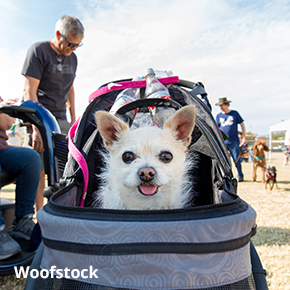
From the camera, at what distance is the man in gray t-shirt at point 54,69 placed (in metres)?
2.73

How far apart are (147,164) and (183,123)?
1.42 feet

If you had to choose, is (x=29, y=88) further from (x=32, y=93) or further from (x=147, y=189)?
(x=147, y=189)

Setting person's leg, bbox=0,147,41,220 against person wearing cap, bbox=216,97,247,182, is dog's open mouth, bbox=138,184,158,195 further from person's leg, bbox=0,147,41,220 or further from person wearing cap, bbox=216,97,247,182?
person wearing cap, bbox=216,97,247,182

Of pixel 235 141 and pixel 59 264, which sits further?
pixel 235 141

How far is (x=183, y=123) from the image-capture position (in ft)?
5.07

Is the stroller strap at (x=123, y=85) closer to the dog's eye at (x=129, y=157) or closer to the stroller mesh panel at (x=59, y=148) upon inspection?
the stroller mesh panel at (x=59, y=148)

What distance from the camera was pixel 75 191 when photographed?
148 cm

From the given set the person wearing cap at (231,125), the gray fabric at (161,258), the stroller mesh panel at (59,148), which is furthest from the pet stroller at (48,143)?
A: the person wearing cap at (231,125)

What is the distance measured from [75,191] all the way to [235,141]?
6209 mm

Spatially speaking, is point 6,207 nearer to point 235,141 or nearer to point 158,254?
point 158,254

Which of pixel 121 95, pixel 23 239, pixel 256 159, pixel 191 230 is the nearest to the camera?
pixel 191 230

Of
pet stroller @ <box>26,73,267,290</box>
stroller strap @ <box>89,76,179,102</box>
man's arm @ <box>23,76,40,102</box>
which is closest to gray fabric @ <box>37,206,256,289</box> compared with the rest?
pet stroller @ <box>26,73,267,290</box>

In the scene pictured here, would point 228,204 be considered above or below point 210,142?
below

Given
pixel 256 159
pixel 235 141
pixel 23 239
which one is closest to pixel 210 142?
pixel 23 239
